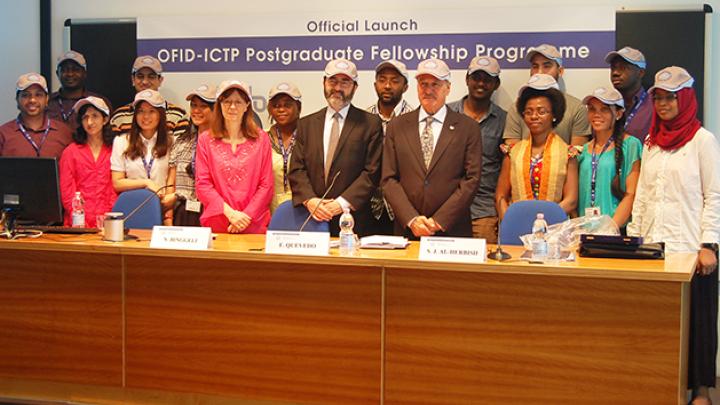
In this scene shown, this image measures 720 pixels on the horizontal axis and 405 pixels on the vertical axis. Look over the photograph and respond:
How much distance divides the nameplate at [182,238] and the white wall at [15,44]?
3.25 metres

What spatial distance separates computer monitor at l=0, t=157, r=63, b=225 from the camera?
12.8 feet

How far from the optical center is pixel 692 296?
4.00 metres

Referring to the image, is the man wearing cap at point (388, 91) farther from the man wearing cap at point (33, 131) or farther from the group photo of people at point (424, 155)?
the man wearing cap at point (33, 131)

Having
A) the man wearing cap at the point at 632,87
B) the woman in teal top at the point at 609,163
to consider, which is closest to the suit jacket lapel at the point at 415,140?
the woman in teal top at the point at 609,163

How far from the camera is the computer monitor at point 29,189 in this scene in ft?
12.8

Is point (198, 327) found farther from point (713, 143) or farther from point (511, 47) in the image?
point (511, 47)

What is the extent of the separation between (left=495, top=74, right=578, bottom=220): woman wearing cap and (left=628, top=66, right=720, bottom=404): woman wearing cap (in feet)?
1.98

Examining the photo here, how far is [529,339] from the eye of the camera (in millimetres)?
3113

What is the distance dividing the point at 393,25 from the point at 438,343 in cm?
288

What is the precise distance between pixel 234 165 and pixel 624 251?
7.32 ft

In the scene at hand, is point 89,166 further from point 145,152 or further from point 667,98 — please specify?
point 667,98

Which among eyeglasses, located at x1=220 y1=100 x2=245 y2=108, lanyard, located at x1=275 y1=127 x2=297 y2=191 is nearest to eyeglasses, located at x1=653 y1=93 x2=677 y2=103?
lanyard, located at x1=275 y1=127 x2=297 y2=191

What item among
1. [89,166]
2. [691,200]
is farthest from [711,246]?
[89,166]

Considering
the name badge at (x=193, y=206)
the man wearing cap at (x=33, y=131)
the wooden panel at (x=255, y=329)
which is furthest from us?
the man wearing cap at (x=33, y=131)
